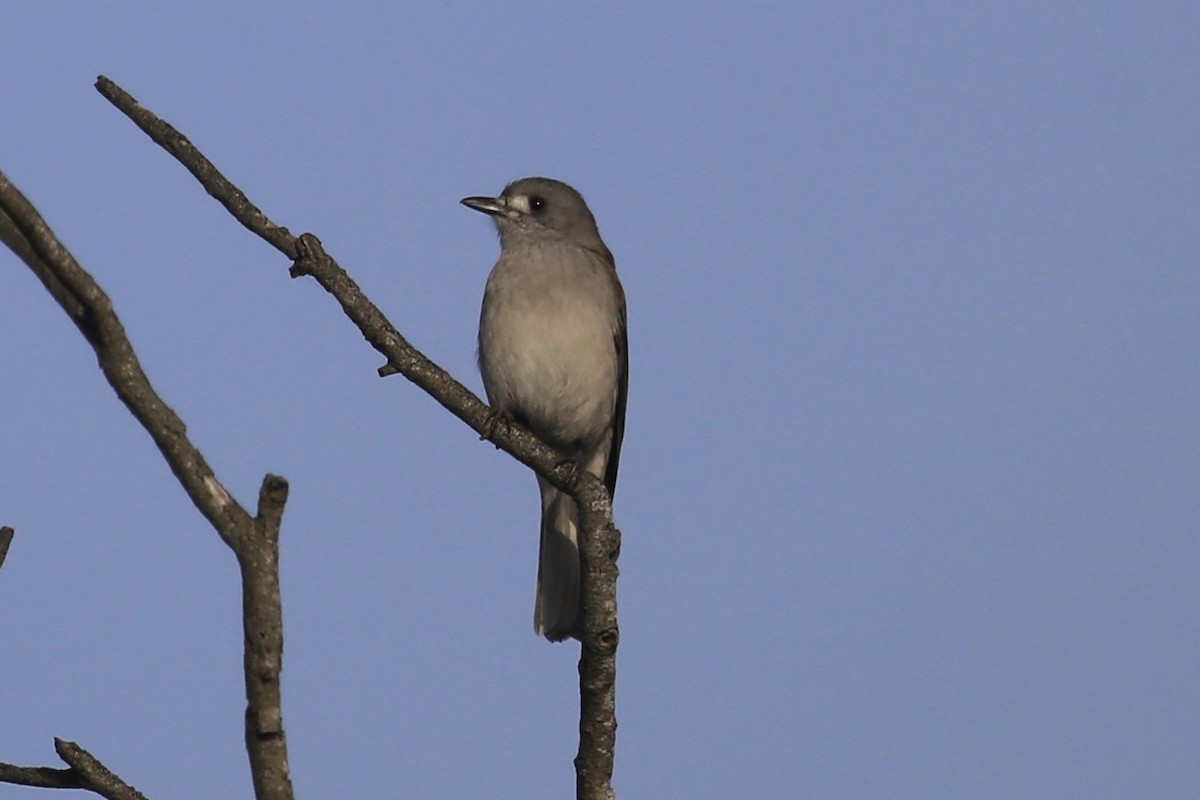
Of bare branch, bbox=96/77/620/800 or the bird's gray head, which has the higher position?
the bird's gray head

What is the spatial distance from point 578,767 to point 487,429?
3.46 feet

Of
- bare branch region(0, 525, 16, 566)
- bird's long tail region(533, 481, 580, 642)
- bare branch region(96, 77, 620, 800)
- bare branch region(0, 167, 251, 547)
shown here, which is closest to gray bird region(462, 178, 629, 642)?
bird's long tail region(533, 481, 580, 642)

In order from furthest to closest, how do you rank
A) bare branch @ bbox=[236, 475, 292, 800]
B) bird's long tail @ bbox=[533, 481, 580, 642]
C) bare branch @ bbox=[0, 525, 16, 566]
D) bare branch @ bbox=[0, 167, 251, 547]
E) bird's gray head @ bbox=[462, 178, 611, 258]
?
1. bird's gray head @ bbox=[462, 178, 611, 258]
2. bird's long tail @ bbox=[533, 481, 580, 642]
3. bare branch @ bbox=[0, 525, 16, 566]
4. bare branch @ bbox=[236, 475, 292, 800]
5. bare branch @ bbox=[0, 167, 251, 547]

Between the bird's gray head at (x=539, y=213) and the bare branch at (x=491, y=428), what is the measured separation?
3.16 metres

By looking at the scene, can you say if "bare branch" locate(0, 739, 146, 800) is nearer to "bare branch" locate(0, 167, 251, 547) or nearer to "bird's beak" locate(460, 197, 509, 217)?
"bare branch" locate(0, 167, 251, 547)

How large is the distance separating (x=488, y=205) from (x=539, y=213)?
29 centimetres

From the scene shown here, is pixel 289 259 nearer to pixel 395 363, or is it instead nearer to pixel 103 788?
pixel 395 363

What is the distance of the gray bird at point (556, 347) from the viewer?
7.73 meters

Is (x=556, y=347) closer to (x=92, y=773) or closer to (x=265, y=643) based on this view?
(x=92, y=773)

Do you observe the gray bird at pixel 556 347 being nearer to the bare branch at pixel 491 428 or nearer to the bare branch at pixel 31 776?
the bare branch at pixel 491 428

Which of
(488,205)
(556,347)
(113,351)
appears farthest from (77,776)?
(488,205)

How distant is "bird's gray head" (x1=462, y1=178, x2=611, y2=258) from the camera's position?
8.52 meters

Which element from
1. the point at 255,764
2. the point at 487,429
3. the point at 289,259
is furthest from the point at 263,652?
the point at 487,429

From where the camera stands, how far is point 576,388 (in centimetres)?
782
